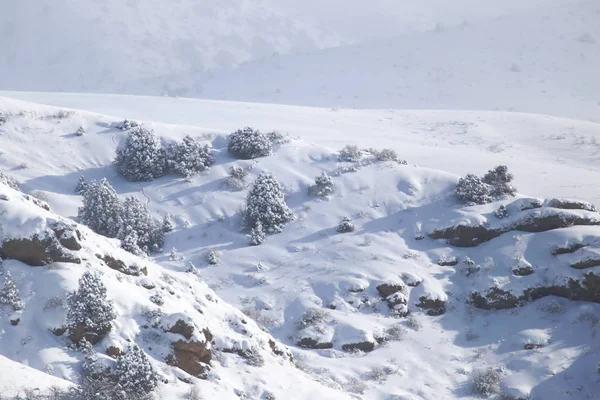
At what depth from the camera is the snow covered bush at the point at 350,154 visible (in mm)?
33812

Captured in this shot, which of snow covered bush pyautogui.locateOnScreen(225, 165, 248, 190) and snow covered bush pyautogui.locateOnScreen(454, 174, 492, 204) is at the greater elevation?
snow covered bush pyautogui.locateOnScreen(454, 174, 492, 204)

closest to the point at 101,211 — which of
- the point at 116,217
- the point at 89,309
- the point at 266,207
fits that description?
the point at 116,217

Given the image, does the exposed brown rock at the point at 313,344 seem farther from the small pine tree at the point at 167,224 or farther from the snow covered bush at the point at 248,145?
the snow covered bush at the point at 248,145

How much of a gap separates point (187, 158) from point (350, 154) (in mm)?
10775

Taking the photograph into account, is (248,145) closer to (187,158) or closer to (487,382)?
(187,158)

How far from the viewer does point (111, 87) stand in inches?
4205

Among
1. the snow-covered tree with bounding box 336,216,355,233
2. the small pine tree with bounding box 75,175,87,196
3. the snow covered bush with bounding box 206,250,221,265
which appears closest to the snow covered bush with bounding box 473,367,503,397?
the snow-covered tree with bounding box 336,216,355,233

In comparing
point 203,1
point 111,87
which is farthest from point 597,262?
point 203,1

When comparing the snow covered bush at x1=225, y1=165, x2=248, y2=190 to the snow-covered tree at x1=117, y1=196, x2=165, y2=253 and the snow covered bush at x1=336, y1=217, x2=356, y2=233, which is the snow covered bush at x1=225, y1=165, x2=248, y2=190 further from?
the snow covered bush at x1=336, y1=217, x2=356, y2=233

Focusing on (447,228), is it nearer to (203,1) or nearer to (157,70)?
(157,70)

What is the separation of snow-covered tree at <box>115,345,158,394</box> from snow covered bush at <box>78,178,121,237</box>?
1375 centimetres

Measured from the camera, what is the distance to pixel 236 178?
1258 inches

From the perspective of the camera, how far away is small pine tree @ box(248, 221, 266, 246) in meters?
27.8

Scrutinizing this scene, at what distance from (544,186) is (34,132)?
3424 cm
